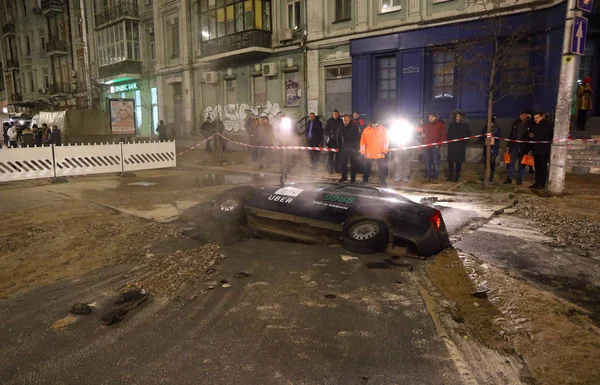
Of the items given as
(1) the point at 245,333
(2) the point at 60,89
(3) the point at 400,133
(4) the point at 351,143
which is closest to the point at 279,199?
(1) the point at 245,333

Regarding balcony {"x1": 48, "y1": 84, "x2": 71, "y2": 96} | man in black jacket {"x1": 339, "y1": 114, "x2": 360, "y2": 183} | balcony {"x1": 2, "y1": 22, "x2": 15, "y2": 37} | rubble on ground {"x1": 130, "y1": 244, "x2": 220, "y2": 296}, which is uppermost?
balcony {"x1": 2, "y1": 22, "x2": 15, "y2": 37}

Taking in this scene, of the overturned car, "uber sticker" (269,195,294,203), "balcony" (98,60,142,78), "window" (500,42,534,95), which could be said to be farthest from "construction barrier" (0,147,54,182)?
"balcony" (98,60,142,78)

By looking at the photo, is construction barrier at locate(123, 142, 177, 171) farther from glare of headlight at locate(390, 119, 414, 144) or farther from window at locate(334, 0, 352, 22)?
window at locate(334, 0, 352, 22)

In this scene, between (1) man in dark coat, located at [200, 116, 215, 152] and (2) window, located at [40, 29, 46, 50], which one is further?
(2) window, located at [40, 29, 46, 50]

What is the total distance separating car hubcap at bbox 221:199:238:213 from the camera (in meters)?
7.26

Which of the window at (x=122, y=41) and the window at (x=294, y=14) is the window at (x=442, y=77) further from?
the window at (x=122, y=41)

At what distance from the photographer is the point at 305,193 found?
6379 mm

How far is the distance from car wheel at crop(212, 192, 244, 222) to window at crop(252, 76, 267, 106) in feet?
56.8

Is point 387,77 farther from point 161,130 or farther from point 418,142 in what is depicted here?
point 161,130

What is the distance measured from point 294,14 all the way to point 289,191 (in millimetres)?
18197

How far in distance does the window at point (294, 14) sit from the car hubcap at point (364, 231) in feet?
60.7

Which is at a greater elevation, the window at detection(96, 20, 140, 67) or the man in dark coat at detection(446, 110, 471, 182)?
the window at detection(96, 20, 140, 67)

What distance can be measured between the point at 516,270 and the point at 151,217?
6.20m

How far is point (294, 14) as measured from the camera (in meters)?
22.3
